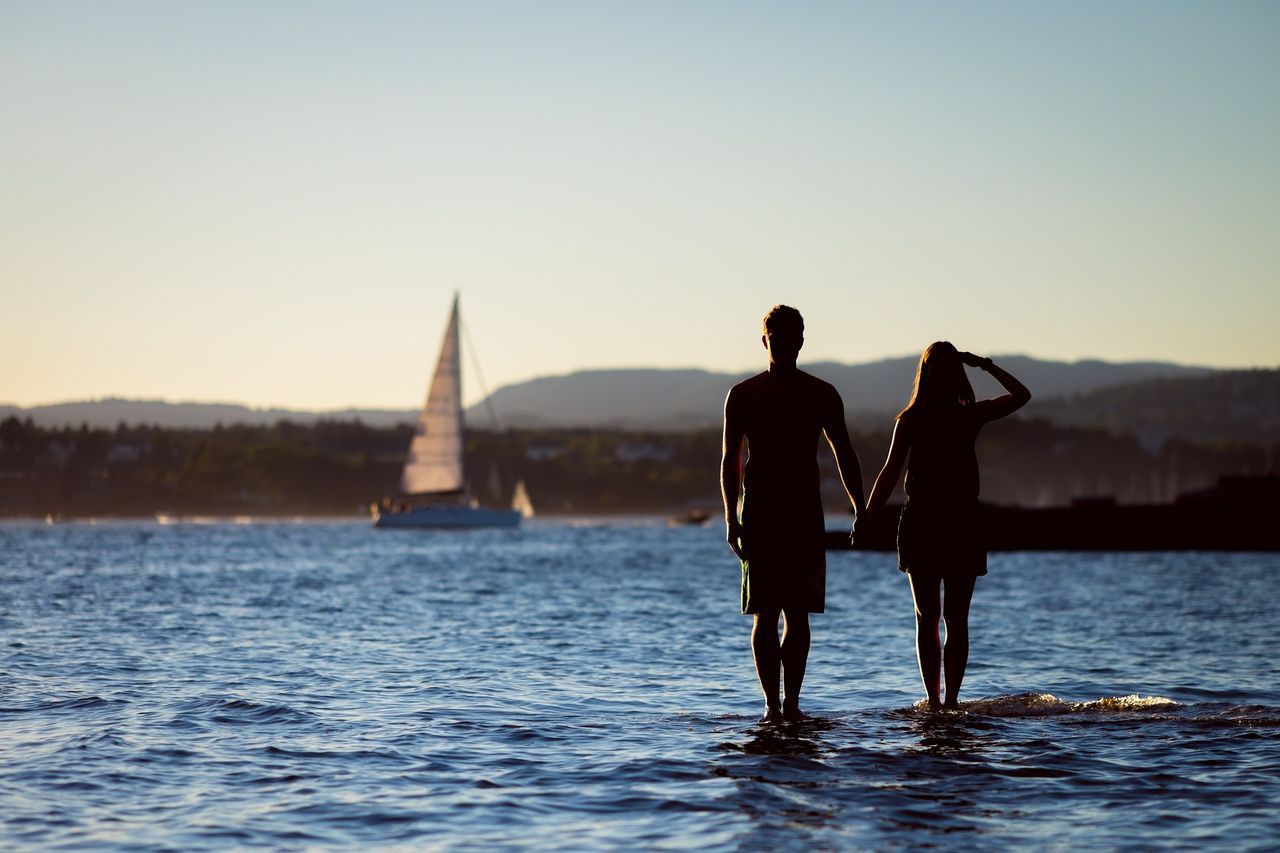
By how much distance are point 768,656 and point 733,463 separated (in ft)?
4.52

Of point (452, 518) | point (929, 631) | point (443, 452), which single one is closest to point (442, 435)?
point (443, 452)

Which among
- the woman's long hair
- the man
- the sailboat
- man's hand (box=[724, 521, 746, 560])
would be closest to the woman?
the woman's long hair

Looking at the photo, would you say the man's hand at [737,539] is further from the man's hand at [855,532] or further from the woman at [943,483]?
the woman at [943,483]

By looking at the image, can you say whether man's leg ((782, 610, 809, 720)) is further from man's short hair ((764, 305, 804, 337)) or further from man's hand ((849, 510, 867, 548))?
man's short hair ((764, 305, 804, 337))

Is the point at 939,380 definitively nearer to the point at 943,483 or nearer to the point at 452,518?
the point at 943,483

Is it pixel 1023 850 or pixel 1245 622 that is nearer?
pixel 1023 850

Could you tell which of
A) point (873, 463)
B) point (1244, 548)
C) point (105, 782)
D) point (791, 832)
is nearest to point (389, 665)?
point (105, 782)

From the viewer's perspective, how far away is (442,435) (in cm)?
8812

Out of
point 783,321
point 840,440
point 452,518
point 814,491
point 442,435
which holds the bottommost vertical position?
point 452,518

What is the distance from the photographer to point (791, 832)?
6199 mm

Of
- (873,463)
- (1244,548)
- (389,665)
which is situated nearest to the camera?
(389,665)

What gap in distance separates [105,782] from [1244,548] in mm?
53011

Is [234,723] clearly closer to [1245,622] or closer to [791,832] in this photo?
[791,832]

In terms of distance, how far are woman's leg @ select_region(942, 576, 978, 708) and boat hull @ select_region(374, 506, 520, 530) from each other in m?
87.1
